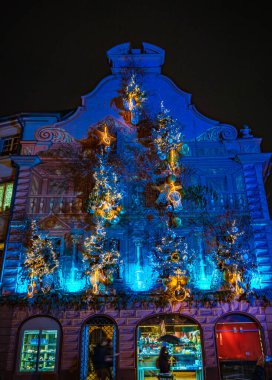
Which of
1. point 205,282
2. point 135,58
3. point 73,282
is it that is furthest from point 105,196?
point 135,58

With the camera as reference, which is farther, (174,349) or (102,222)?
(102,222)

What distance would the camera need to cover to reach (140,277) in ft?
55.6

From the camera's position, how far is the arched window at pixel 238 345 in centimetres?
1512

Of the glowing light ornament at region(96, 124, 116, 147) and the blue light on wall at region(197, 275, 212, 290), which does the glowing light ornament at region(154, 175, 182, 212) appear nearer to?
the blue light on wall at region(197, 275, 212, 290)

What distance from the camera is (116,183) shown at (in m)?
18.5

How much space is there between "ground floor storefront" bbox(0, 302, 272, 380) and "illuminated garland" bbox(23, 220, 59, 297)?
1255 millimetres

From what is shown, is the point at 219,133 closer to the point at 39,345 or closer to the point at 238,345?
the point at 238,345

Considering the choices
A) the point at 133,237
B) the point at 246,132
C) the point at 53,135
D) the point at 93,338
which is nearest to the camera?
the point at 93,338

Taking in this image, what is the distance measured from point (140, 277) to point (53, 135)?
9795 millimetres

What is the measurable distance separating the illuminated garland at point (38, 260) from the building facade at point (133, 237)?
5cm

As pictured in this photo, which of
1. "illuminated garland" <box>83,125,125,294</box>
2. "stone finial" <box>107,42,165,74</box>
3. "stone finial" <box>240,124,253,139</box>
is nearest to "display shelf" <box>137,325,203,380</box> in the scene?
"illuminated garland" <box>83,125,125,294</box>

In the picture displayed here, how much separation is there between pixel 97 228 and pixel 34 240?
10.4ft

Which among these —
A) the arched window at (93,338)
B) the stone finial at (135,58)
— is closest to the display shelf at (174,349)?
the arched window at (93,338)

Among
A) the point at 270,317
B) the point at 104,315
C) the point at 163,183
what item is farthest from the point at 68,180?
the point at 270,317
